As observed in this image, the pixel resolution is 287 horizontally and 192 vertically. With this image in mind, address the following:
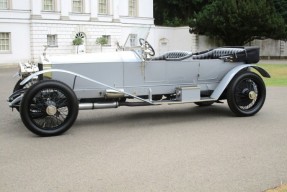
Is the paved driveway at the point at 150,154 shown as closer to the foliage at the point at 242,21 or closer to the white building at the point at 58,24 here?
the white building at the point at 58,24

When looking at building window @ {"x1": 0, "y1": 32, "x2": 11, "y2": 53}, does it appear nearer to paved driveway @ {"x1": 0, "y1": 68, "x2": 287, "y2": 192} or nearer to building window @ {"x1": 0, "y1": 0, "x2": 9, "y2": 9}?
building window @ {"x1": 0, "y1": 0, "x2": 9, "y2": 9}

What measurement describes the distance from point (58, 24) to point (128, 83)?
29317 mm

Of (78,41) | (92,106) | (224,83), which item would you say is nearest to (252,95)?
(224,83)

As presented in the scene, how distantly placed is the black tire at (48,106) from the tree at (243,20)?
3278cm

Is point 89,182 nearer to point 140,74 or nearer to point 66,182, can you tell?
point 66,182

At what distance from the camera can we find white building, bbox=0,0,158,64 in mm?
33438

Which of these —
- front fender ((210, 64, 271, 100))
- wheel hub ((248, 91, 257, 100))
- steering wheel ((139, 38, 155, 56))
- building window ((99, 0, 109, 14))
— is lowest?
wheel hub ((248, 91, 257, 100))

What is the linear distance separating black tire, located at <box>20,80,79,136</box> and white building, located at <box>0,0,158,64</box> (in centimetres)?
2692

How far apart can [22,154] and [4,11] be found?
29.0 meters

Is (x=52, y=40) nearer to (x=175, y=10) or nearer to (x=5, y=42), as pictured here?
(x=5, y=42)

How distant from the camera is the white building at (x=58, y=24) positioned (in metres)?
33.4

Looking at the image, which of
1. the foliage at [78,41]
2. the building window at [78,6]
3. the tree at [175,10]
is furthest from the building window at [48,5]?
the tree at [175,10]

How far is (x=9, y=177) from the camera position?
16.9 feet

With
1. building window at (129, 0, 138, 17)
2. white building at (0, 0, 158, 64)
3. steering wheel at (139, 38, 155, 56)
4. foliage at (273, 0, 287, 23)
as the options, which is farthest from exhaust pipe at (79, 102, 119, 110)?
foliage at (273, 0, 287, 23)
